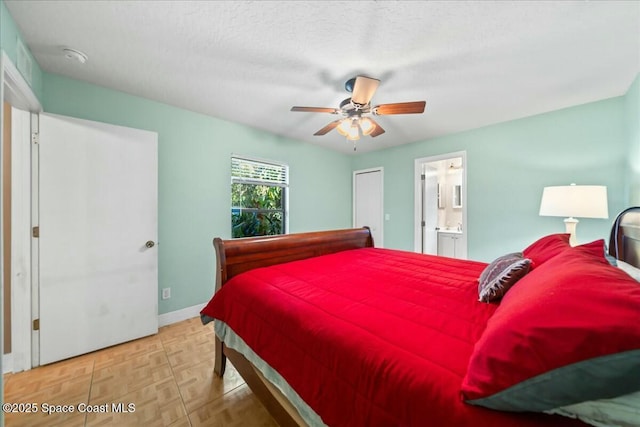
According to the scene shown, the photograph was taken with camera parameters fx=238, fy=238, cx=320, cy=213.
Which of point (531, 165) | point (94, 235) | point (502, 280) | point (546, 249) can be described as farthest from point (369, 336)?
point (531, 165)

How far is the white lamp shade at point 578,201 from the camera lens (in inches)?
85.2

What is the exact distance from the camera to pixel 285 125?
10.7ft

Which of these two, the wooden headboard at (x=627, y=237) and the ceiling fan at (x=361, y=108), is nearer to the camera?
the wooden headboard at (x=627, y=237)

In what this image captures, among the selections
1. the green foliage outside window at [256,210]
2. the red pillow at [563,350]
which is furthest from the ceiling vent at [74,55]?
the red pillow at [563,350]

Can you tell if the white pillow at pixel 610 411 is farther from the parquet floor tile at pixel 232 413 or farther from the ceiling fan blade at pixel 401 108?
the ceiling fan blade at pixel 401 108

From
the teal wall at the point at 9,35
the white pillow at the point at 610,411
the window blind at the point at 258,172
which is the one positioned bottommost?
the white pillow at the point at 610,411

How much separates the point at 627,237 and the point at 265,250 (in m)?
2.45

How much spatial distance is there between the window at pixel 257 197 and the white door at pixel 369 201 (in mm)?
1685

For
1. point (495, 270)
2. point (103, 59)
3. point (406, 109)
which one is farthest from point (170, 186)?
point (495, 270)

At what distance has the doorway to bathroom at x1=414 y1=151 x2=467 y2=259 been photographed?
3.80 m

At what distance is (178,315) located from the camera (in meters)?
2.68

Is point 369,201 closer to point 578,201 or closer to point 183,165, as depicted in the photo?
point 578,201

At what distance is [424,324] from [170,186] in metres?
2.79

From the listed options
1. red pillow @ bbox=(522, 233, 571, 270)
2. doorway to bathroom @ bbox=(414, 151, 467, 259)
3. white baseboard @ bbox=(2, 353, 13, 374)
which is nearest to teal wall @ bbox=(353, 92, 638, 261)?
doorway to bathroom @ bbox=(414, 151, 467, 259)
